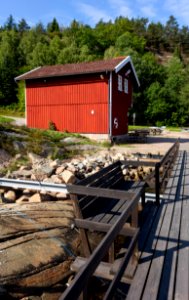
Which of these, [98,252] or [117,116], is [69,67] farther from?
[98,252]

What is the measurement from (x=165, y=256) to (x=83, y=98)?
15.5m

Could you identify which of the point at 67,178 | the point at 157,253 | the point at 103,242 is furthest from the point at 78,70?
the point at 103,242

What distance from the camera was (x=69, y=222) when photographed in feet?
18.8

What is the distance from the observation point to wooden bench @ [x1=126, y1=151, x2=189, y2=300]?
271 centimetres

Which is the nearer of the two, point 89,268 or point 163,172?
point 89,268

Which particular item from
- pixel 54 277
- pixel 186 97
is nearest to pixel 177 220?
pixel 54 277

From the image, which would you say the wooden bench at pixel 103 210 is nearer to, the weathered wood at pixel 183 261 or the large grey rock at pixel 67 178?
the weathered wood at pixel 183 261

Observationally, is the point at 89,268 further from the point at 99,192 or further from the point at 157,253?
the point at 99,192

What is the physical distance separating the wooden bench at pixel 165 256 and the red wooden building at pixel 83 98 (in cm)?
1258

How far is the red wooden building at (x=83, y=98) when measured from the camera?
17500 mm

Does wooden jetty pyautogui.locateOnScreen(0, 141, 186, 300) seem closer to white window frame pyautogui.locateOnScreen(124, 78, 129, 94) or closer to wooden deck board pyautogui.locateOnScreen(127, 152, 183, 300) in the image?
wooden deck board pyautogui.locateOnScreen(127, 152, 183, 300)

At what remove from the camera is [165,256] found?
3.38 metres

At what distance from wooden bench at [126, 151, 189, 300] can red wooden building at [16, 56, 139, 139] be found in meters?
12.6

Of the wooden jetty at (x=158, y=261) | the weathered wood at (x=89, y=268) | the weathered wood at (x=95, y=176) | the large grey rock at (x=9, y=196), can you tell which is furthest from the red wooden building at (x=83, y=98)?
the weathered wood at (x=89, y=268)
